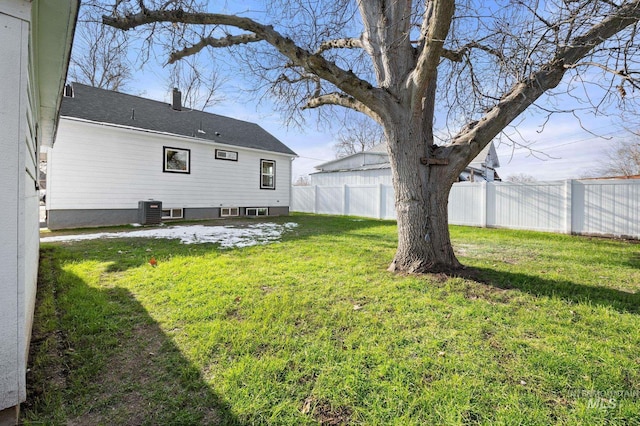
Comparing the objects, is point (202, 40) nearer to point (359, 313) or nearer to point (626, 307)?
point (359, 313)

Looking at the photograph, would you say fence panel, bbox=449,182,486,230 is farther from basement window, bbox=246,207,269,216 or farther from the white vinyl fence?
basement window, bbox=246,207,269,216

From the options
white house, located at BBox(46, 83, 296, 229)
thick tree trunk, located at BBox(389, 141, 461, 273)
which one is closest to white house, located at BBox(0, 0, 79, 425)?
thick tree trunk, located at BBox(389, 141, 461, 273)

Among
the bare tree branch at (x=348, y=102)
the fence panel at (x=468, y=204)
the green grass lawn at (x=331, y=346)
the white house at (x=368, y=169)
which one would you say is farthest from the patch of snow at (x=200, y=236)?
the white house at (x=368, y=169)

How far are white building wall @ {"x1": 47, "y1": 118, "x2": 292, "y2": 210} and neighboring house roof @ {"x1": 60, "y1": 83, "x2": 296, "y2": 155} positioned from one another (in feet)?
1.18

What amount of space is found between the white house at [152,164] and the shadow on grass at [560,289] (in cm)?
1037

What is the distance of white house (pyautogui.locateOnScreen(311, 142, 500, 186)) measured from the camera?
63.6 feet

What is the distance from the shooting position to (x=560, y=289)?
145 inches

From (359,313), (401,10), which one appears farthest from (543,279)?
(401,10)

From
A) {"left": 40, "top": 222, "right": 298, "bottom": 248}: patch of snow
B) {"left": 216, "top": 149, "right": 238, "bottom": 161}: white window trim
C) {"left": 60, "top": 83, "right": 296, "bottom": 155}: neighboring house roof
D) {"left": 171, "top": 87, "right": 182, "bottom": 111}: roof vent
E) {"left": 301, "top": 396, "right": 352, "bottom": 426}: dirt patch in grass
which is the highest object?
{"left": 171, "top": 87, "right": 182, "bottom": 111}: roof vent

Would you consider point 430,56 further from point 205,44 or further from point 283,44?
point 205,44

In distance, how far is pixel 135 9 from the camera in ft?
13.5

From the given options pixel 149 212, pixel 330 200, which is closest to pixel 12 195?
pixel 149 212

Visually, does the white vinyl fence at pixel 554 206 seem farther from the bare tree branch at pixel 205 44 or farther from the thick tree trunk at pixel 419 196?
the bare tree branch at pixel 205 44

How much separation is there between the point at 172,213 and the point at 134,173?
1937mm
